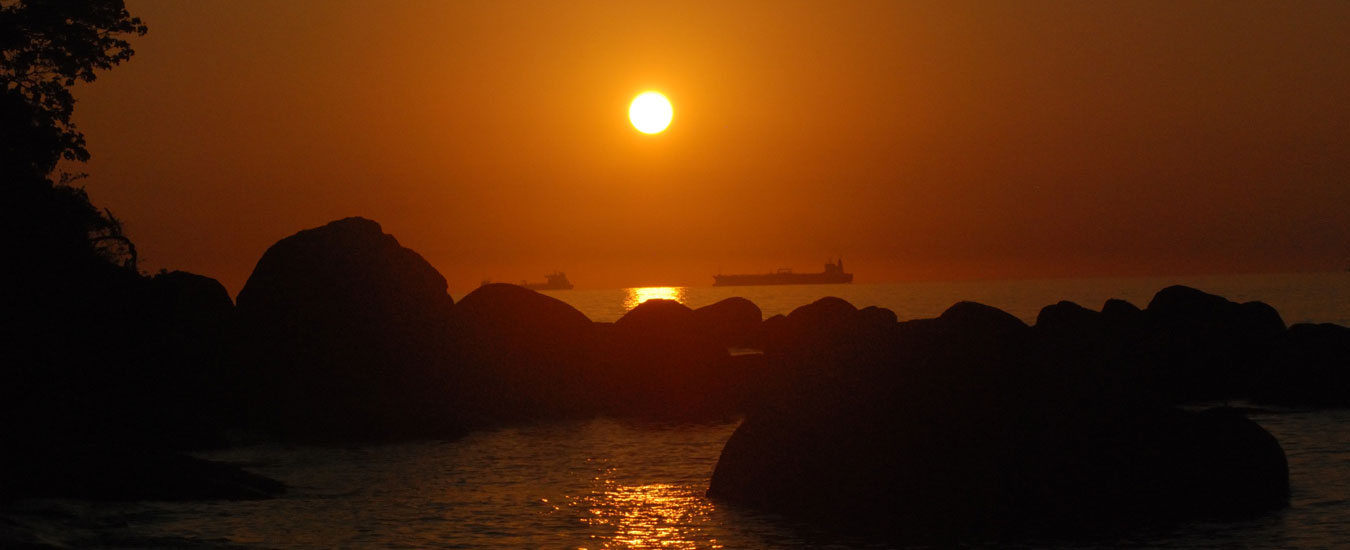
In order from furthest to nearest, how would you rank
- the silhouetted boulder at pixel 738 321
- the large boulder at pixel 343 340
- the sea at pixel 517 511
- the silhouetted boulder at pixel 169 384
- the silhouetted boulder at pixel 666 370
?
the silhouetted boulder at pixel 738 321
the silhouetted boulder at pixel 666 370
the large boulder at pixel 343 340
the silhouetted boulder at pixel 169 384
the sea at pixel 517 511

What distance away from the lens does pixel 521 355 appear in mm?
44969

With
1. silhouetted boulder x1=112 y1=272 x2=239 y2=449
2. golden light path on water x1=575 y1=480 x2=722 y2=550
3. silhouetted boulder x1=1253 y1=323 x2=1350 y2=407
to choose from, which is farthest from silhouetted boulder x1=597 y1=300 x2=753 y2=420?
silhouetted boulder x1=1253 y1=323 x2=1350 y2=407

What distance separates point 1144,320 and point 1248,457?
2909 centimetres

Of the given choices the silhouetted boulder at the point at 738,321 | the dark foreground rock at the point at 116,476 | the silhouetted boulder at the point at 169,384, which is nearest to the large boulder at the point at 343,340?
the silhouetted boulder at the point at 169,384

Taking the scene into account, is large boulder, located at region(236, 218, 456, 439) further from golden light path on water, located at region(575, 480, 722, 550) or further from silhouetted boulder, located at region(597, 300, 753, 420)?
golden light path on water, located at region(575, 480, 722, 550)

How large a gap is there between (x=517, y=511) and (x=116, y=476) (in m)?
6.99

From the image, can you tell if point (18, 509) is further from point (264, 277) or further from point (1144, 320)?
point (1144, 320)

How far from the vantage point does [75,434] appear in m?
26.6

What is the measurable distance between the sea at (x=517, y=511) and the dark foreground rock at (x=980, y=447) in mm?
584

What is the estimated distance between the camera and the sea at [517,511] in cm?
1745

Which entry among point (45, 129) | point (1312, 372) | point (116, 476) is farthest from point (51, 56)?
point (1312, 372)

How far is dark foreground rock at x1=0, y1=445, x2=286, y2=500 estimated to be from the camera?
19062mm

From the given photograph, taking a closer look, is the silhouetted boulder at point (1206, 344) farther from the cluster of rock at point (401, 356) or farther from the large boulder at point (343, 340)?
the large boulder at point (343, 340)

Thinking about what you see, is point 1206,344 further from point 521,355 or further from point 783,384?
point 783,384
